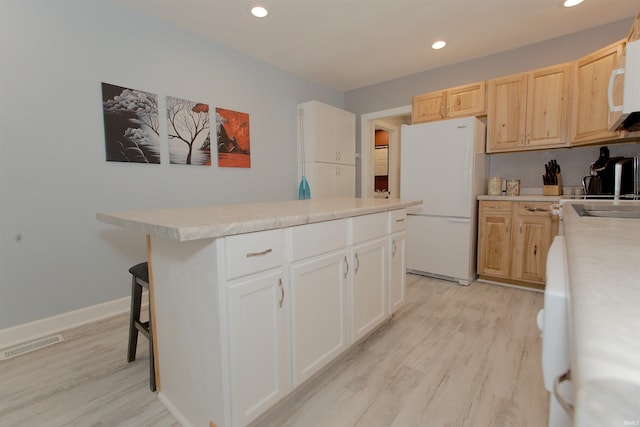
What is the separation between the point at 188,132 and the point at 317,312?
220 cm

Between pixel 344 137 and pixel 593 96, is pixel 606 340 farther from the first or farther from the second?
pixel 344 137

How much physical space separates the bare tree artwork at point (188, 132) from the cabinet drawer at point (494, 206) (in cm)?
284

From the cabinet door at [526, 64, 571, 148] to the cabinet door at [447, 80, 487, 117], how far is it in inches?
16.6

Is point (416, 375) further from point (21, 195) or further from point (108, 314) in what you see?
point (21, 195)

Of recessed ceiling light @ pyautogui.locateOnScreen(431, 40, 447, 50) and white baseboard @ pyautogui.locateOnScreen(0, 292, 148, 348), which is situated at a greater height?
recessed ceiling light @ pyautogui.locateOnScreen(431, 40, 447, 50)

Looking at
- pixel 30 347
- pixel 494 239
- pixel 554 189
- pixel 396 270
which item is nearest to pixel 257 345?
pixel 396 270

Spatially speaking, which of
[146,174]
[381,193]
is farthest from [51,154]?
[381,193]

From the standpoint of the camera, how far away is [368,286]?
1.92 meters

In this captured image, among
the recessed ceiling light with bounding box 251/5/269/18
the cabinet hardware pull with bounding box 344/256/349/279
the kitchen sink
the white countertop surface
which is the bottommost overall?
the cabinet hardware pull with bounding box 344/256/349/279

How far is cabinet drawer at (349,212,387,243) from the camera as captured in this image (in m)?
1.75

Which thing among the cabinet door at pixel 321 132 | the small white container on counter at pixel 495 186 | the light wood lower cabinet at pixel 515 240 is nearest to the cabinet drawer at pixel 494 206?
the light wood lower cabinet at pixel 515 240

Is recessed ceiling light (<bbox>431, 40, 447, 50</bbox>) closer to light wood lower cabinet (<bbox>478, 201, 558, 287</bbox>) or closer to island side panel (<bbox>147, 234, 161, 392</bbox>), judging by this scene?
light wood lower cabinet (<bbox>478, 201, 558, 287</bbox>)

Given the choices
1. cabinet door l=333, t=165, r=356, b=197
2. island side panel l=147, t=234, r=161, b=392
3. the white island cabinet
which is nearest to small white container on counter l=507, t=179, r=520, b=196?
cabinet door l=333, t=165, r=356, b=197

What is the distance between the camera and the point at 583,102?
8.75 feet
